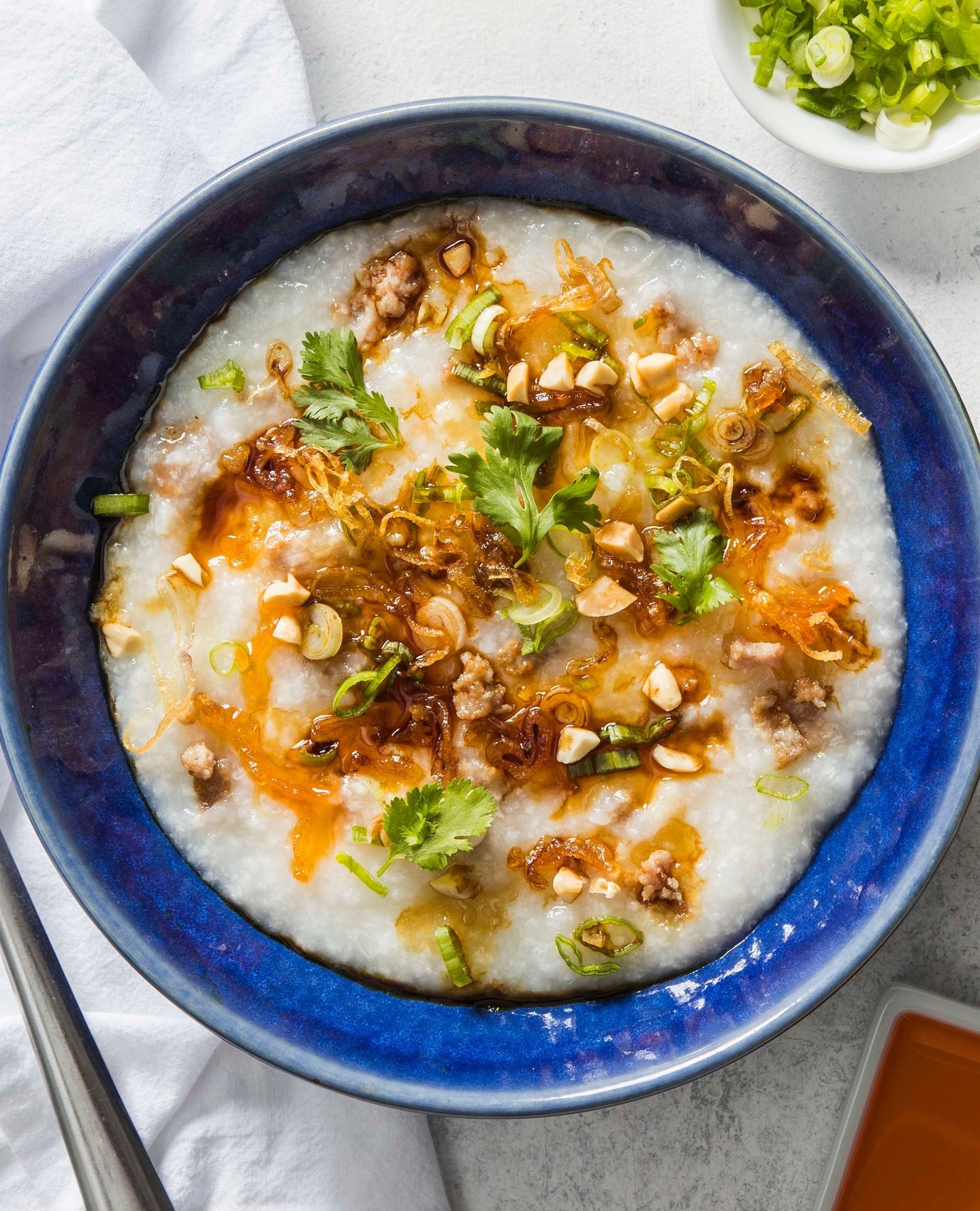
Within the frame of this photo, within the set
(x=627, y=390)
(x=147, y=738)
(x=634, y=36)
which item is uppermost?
(x=634, y=36)

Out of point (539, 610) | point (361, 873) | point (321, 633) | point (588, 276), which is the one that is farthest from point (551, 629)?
point (588, 276)

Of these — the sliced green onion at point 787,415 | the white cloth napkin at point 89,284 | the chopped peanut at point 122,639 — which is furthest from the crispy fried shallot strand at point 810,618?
the white cloth napkin at point 89,284

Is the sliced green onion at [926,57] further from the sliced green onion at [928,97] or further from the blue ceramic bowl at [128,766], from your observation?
the blue ceramic bowl at [128,766]

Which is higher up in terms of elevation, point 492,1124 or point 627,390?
point 627,390

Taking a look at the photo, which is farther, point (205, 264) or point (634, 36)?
point (634, 36)

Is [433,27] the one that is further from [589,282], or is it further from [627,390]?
[627,390]

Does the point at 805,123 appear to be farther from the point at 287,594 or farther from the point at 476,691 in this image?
the point at 287,594

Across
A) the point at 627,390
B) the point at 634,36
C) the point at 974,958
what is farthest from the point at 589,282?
the point at 974,958
